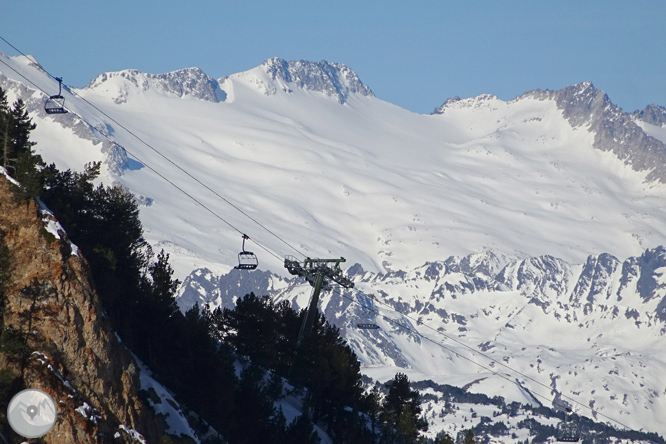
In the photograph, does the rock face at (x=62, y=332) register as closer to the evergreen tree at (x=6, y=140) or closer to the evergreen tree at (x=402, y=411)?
the evergreen tree at (x=6, y=140)

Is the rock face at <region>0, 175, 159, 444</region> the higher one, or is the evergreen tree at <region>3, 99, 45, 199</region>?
the evergreen tree at <region>3, 99, 45, 199</region>

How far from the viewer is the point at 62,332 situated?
33500 mm

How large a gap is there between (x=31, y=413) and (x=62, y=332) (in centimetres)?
342

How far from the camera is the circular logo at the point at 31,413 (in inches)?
1214

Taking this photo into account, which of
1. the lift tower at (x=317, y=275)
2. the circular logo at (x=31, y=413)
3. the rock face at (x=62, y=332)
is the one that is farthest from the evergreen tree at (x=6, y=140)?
the lift tower at (x=317, y=275)

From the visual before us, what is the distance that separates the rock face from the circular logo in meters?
0.31

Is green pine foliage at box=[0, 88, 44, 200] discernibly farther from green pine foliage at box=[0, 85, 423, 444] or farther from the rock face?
the rock face

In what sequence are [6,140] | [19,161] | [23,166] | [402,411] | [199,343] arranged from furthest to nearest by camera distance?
[402,411], [199,343], [6,140], [19,161], [23,166]

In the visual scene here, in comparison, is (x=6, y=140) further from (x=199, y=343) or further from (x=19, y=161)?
(x=199, y=343)

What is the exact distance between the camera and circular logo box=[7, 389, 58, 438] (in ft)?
101

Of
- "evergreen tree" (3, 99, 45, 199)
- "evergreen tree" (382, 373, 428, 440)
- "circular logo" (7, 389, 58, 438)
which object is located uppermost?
"evergreen tree" (3, 99, 45, 199)

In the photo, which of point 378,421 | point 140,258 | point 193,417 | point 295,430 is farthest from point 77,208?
point 378,421

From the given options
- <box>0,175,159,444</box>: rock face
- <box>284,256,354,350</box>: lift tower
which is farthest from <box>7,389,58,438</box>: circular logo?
<box>284,256,354,350</box>: lift tower

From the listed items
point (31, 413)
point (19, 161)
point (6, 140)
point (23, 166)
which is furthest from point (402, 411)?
point (31, 413)
